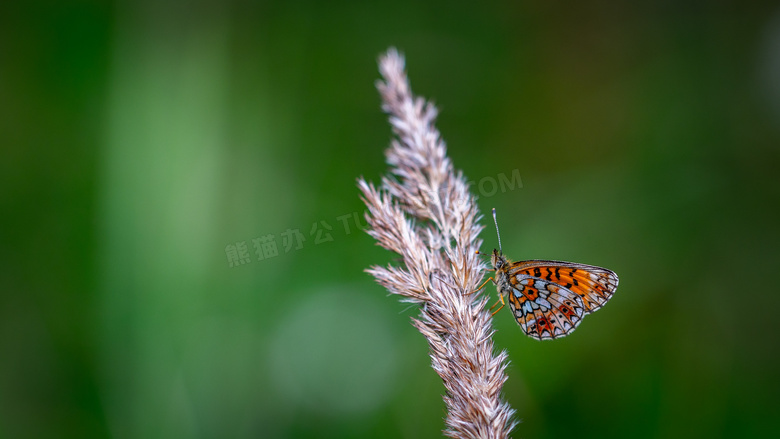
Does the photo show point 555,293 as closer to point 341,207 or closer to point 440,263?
point 440,263

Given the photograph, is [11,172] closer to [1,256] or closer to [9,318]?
[1,256]

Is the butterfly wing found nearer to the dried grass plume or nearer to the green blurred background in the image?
the dried grass plume

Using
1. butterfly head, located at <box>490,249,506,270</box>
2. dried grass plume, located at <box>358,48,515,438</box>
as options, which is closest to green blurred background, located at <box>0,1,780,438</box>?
butterfly head, located at <box>490,249,506,270</box>

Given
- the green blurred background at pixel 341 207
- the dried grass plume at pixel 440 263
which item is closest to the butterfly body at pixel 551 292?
the dried grass plume at pixel 440 263

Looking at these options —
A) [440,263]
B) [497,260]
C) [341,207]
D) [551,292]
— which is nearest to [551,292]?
[551,292]

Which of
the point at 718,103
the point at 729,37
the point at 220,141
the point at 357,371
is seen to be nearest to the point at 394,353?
the point at 357,371

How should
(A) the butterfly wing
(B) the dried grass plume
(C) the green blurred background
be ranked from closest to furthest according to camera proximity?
(B) the dried grass plume → (A) the butterfly wing → (C) the green blurred background
